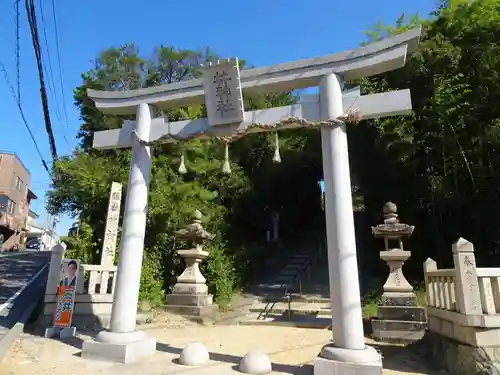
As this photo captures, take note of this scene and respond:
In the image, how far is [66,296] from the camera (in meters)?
7.01

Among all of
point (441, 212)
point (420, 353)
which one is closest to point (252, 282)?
point (441, 212)

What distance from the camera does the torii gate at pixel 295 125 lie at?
442 cm

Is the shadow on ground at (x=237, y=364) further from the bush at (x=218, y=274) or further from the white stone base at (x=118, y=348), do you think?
the bush at (x=218, y=274)

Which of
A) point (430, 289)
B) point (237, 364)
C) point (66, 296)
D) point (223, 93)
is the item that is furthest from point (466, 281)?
point (66, 296)

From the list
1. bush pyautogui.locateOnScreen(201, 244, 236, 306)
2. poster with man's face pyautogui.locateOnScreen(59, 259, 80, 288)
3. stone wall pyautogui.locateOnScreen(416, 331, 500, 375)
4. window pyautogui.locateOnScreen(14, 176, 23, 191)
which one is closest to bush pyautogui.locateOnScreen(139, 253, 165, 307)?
bush pyautogui.locateOnScreen(201, 244, 236, 306)

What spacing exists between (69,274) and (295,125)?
567cm

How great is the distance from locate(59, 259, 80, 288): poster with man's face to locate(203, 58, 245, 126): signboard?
444cm

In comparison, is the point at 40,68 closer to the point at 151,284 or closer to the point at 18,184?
the point at 151,284

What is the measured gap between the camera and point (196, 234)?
10.2 m

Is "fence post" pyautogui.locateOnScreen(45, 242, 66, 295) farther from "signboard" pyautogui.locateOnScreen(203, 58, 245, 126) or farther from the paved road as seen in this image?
"signboard" pyautogui.locateOnScreen(203, 58, 245, 126)

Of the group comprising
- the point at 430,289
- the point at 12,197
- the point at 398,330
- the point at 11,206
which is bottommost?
the point at 398,330

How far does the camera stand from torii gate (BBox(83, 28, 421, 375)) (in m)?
4.42

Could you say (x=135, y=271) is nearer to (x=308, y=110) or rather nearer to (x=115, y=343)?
(x=115, y=343)

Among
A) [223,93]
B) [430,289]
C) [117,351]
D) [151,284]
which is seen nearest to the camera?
[117,351]
